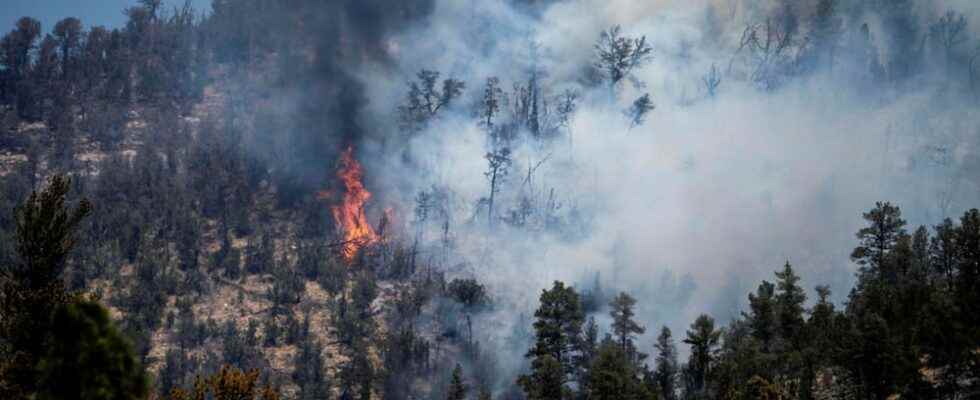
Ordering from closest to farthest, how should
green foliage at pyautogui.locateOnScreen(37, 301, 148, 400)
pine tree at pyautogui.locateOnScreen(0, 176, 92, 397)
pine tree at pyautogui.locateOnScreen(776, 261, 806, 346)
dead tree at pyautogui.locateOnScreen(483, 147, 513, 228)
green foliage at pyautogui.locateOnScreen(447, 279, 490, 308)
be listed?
1. green foliage at pyautogui.locateOnScreen(37, 301, 148, 400)
2. pine tree at pyautogui.locateOnScreen(0, 176, 92, 397)
3. pine tree at pyautogui.locateOnScreen(776, 261, 806, 346)
4. green foliage at pyautogui.locateOnScreen(447, 279, 490, 308)
5. dead tree at pyautogui.locateOnScreen(483, 147, 513, 228)

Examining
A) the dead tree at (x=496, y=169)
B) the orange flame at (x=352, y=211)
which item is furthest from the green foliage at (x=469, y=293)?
the orange flame at (x=352, y=211)

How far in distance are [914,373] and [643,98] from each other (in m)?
108

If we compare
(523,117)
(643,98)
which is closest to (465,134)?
(523,117)

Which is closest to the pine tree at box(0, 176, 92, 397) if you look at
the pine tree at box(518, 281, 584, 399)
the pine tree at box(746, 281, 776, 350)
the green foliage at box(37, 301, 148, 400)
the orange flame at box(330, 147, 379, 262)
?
the green foliage at box(37, 301, 148, 400)

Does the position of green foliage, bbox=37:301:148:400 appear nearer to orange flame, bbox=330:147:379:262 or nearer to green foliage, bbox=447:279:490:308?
green foliage, bbox=447:279:490:308

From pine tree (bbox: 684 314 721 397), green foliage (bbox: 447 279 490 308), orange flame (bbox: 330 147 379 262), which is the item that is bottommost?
pine tree (bbox: 684 314 721 397)

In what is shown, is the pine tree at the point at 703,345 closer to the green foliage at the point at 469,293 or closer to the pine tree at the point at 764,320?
the pine tree at the point at 764,320

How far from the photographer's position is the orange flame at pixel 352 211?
144500 mm

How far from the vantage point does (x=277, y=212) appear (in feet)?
498

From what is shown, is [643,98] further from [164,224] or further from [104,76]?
[104,76]

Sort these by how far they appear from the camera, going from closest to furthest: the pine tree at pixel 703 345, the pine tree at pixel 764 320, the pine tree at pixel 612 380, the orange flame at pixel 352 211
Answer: the pine tree at pixel 612 380, the pine tree at pixel 703 345, the pine tree at pixel 764 320, the orange flame at pixel 352 211

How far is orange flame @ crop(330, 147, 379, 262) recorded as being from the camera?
5689 inches

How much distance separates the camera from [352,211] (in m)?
154

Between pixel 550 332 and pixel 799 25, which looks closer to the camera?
pixel 550 332
